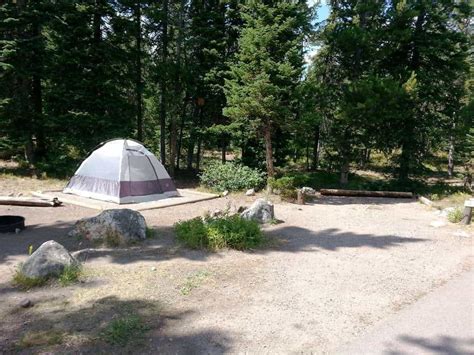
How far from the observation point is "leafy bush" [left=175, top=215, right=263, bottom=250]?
7.42 metres

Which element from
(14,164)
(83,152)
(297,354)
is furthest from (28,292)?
(14,164)

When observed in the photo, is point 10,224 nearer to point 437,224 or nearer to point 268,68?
point 268,68

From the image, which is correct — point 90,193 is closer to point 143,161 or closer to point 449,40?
point 143,161

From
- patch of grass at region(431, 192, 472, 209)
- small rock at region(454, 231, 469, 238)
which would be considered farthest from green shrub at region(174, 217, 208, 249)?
patch of grass at region(431, 192, 472, 209)

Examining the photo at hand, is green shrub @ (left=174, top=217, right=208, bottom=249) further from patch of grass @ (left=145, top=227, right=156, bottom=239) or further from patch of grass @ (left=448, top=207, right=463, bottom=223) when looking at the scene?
patch of grass @ (left=448, top=207, right=463, bottom=223)

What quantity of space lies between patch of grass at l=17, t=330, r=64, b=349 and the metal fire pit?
5.08 m

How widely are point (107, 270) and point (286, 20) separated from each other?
11647 mm

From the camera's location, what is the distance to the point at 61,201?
11.8 meters

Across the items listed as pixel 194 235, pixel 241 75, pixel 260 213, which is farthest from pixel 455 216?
pixel 241 75

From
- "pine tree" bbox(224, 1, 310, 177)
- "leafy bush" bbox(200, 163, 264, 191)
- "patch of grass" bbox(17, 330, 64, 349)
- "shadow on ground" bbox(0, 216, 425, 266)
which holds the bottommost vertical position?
"patch of grass" bbox(17, 330, 64, 349)

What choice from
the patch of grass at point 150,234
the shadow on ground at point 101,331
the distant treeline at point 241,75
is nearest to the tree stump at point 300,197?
the distant treeline at point 241,75

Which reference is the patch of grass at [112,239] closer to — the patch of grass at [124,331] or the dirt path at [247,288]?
the dirt path at [247,288]

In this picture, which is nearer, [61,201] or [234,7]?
[61,201]

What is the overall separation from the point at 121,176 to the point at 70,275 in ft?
21.5
